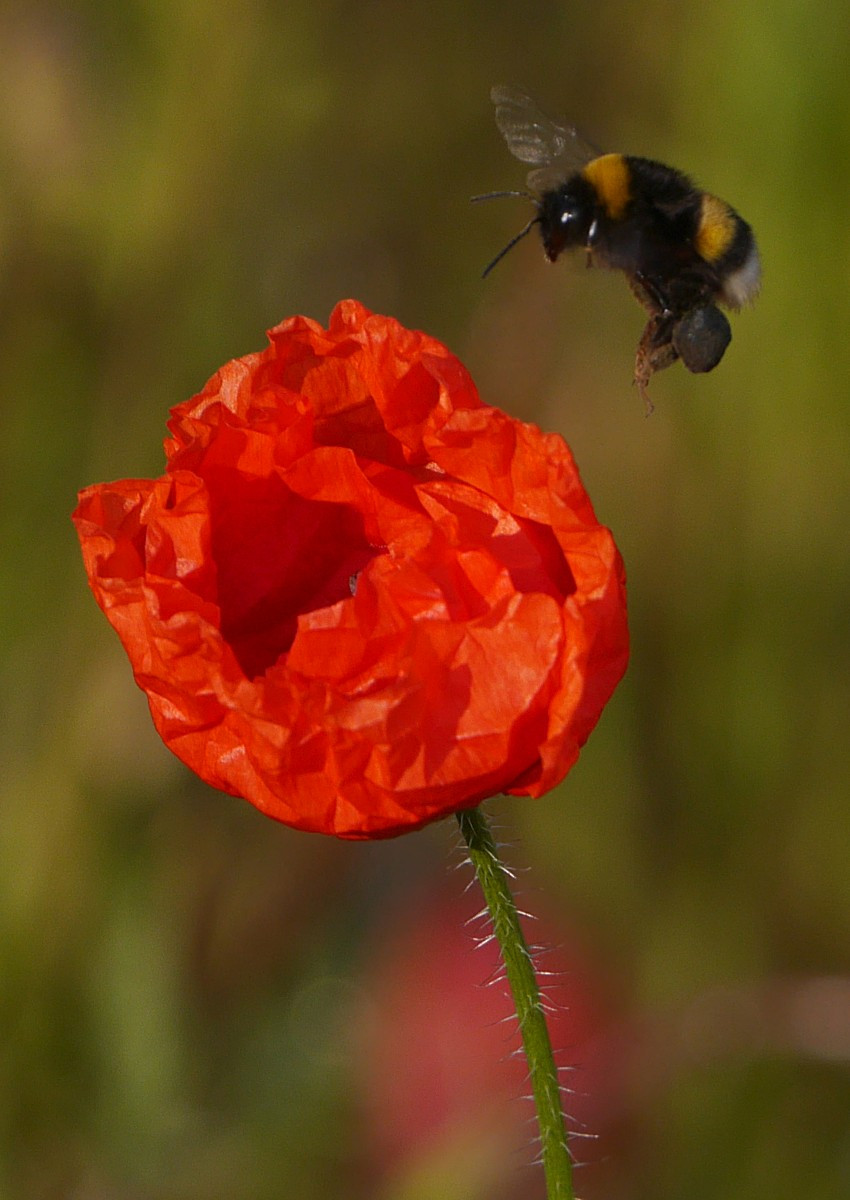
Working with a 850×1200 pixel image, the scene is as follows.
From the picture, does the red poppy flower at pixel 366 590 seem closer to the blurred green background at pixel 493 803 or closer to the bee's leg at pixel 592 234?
the bee's leg at pixel 592 234

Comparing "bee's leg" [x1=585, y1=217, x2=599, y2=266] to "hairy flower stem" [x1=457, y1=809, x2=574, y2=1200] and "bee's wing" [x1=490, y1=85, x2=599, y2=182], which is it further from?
"hairy flower stem" [x1=457, y1=809, x2=574, y2=1200]

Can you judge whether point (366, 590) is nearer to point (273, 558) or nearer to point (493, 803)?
point (273, 558)

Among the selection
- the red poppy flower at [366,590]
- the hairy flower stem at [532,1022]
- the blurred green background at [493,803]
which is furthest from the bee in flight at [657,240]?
the blurred green background at [493,803]

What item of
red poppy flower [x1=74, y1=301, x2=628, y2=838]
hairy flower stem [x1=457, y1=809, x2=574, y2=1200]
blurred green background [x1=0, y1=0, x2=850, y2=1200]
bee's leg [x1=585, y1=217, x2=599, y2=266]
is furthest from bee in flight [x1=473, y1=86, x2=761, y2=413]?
blurred green background [x1=0, y1=0, x2=850, y2=1200]

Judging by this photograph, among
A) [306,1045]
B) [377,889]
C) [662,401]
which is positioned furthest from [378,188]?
[306,1045]

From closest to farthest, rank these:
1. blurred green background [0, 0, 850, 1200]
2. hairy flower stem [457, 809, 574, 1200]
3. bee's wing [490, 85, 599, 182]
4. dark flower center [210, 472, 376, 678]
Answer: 1. hairy flower stem [457, 809, 574, 1200]
2. dark flower center [210, 472, 376, 678]
3. bee's wing [490, 85, 599, 182]
4. blurred green background [0, 0, 850, 1200]

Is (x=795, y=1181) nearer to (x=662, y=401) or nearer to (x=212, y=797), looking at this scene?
(x=212, y=797)

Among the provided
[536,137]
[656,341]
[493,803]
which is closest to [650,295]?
[656,341]
